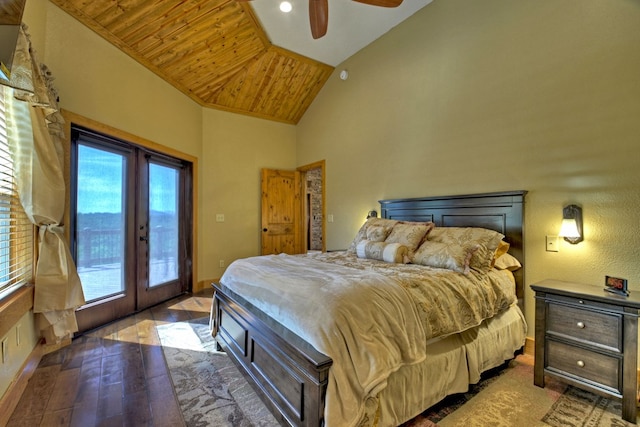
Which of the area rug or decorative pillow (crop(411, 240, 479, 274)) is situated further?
decorative pillow (crop(411, 240, 479, 274))

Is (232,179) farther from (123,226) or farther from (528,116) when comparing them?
(528,116)

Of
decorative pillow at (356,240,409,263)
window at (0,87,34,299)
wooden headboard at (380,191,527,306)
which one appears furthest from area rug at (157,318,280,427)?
wooden headboard at (380,191,527,306)

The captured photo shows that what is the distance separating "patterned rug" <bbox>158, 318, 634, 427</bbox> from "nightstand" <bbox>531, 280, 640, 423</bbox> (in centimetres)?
13

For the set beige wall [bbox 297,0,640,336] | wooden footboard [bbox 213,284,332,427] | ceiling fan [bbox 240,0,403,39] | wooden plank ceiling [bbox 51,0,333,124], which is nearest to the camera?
wooden footboard [bbox 213,284,332,427]

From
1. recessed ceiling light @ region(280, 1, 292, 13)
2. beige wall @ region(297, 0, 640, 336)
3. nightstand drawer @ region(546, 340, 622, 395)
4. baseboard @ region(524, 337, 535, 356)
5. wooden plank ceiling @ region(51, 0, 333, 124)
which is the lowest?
baseboard @ region(524, 337, 535, 356)

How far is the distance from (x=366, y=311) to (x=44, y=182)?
2.68 metres

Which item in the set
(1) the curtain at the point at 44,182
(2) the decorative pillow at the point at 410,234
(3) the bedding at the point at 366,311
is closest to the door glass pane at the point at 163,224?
(1) the curtain at the point at 44,182

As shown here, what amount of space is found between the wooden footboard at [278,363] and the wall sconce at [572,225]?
2195 millimetres

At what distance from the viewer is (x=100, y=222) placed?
316 centimetres

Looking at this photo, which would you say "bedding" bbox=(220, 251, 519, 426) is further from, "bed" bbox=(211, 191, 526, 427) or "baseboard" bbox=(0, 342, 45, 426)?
"baseboard" bbox=(0, 342, 45, 426)

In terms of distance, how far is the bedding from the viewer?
1.33m

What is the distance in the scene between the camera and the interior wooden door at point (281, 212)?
544 centimetres

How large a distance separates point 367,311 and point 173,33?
380cm

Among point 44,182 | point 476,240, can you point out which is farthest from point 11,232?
point 476,240
